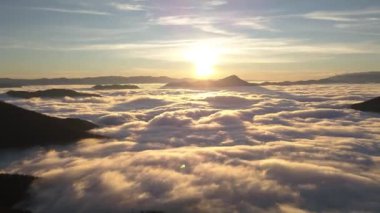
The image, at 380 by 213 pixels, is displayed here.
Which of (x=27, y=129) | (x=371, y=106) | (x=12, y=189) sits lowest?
(x=371, y=106)

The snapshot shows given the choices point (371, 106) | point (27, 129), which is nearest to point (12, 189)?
point (27, 129)

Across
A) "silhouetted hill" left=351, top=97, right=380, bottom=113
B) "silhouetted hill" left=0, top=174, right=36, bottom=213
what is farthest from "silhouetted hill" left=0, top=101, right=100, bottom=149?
"silhouetted hill" left=351, top=97, right=380, bottom=113

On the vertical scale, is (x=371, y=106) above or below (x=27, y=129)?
below

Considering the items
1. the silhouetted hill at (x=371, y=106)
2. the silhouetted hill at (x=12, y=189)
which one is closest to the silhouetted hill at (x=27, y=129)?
the silhouetted hill at (x=12, y=189)

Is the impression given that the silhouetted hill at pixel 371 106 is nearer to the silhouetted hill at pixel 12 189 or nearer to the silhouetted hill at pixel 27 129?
the silhouetted hill at pixel 27 129

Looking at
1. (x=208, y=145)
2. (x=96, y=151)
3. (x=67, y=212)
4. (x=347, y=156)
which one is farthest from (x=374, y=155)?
(x=67, y=212)

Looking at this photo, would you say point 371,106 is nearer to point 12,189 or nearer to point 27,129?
point 27,129
